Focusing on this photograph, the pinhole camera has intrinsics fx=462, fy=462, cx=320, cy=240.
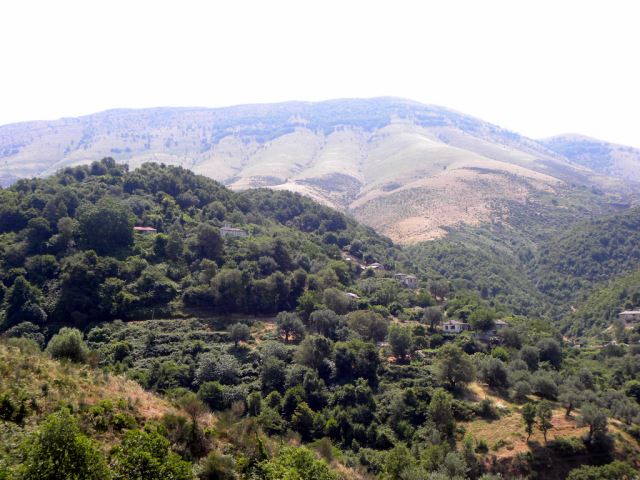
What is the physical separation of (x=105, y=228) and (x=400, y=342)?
36.5 meters

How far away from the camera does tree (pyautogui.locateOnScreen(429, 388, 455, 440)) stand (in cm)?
3378

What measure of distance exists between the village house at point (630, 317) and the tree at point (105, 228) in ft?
223

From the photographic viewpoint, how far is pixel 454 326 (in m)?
52.9

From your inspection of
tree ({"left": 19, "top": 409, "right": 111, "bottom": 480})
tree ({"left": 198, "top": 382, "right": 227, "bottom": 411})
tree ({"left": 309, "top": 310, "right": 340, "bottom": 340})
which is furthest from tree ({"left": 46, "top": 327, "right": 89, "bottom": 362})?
tree ({"left": 309, "top": 310, "right": 340, "bottom": 340})

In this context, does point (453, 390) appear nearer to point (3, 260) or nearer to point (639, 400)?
point (639, 400)

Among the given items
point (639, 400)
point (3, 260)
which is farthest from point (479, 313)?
point (3, 260)

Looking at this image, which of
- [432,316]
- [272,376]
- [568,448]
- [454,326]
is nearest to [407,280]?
[454,326]

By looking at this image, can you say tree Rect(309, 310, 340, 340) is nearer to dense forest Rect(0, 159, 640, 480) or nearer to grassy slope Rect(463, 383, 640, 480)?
dense forest Rect(0, 159, 640, 480)

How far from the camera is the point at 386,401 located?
37906 mm

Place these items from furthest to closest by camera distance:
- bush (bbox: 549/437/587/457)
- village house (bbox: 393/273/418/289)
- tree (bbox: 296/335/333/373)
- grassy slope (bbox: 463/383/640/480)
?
village house (bbox: 393/273/418/289), tree (bbox: 296/335/333/373), bush (bbox: 549/437/587/457), grassy slope (bbox: 463/383/640/480)

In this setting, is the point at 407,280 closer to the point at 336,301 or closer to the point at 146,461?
the point at 336,301

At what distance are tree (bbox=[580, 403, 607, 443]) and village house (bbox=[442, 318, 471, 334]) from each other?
2037 centimetres

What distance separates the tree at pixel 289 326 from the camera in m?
46.2

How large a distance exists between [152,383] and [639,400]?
4164cm
